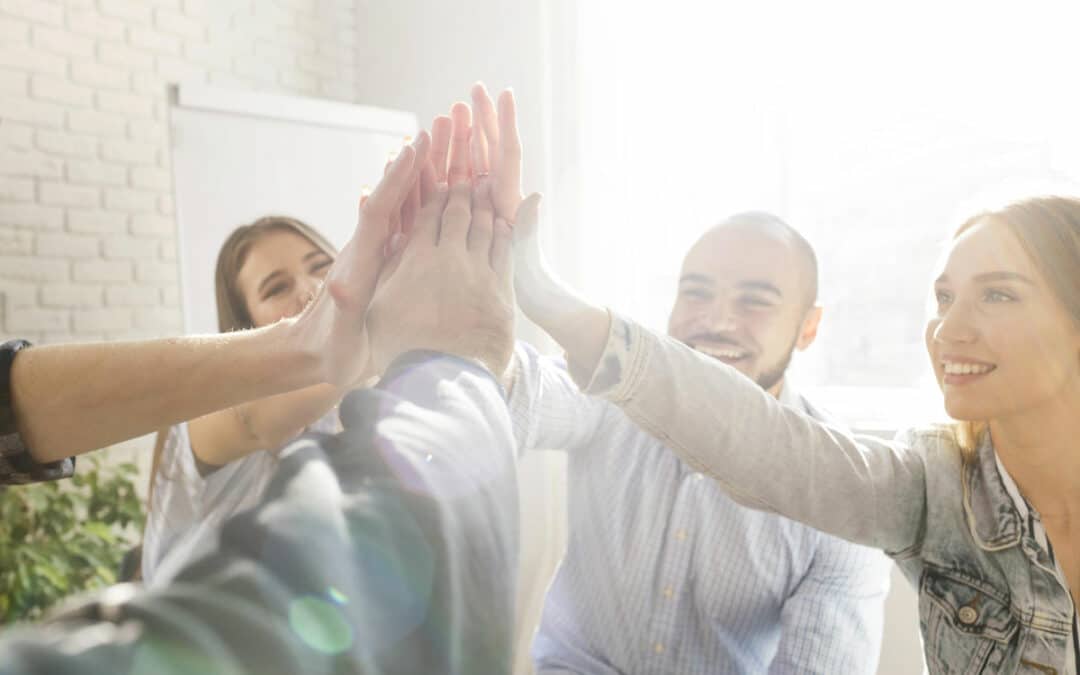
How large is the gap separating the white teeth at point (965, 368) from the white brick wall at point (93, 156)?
2.97 meters

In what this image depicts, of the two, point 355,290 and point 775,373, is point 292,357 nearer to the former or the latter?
point 355,290

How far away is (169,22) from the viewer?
3.44 m

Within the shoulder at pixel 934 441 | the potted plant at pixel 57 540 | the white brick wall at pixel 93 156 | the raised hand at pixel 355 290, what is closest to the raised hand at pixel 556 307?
the raised hand at pixel 355 290

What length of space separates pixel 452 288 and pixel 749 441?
1.64 ft

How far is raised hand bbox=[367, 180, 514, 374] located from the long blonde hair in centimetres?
74

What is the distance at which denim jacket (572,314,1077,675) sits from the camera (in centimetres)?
109

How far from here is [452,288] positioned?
0.84m

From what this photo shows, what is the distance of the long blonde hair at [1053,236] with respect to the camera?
3.78ft

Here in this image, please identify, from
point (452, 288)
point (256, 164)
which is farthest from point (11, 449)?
point (256, 164)

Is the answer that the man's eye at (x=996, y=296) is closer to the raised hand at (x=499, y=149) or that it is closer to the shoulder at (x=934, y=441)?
the shoulder at (x=934, y=441)

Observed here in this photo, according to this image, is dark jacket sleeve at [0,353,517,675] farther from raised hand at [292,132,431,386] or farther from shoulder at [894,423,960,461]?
shoulder at [894,423,960,461]

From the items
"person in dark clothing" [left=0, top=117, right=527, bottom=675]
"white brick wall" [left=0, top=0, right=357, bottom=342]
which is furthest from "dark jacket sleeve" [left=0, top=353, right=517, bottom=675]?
"white brick wall" [left=0, top=0, right=357, bottom=342]

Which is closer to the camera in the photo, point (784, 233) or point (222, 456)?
point (222, 456)

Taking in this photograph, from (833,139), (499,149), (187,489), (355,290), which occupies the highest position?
(833,139)
